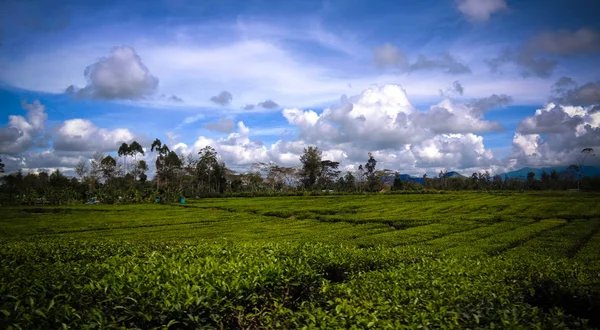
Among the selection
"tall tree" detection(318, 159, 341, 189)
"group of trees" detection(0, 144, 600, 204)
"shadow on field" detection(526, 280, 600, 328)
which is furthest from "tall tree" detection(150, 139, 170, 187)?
"shadow on field" detection(526, 280, 600, 328)

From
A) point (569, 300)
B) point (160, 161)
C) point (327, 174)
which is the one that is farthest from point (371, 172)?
point (569, 300)

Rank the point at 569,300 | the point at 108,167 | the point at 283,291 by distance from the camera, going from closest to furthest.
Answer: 1. the point at 569,300
2. the point at 283,291
3. the point at 108,167

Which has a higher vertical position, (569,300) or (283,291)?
(283,291)

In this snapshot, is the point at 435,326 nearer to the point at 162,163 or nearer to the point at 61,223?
the point at 61,223

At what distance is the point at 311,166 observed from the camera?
3406 inches

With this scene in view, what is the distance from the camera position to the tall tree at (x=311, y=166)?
86.3 metres

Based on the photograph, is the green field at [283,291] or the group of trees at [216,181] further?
the group of trees at [216,181]

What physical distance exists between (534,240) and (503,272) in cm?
1330

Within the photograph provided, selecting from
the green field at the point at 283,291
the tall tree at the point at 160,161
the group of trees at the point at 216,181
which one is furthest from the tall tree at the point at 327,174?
the green field at the point at 283,291

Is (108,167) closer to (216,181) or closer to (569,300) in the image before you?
(216,181)

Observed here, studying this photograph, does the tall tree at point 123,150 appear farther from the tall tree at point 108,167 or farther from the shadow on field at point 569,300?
the shadow on field at point 569,300

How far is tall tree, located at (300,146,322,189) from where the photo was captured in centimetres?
8631

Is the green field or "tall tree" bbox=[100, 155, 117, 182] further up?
"tall tree" bbox=[100, 155, 117, 182]

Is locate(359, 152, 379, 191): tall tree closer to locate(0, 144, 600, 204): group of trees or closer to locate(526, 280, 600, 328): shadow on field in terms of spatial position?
locate(0, 144, 600, 204): group of trees
